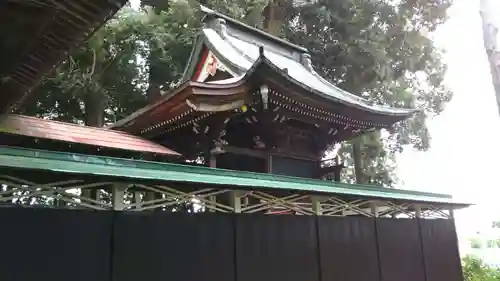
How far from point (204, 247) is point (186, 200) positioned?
0.58 m

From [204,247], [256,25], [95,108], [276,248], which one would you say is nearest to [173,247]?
[204,247]

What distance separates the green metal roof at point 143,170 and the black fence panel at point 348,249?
0.51 meters

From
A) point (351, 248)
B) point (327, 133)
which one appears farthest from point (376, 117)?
point (351, 248)

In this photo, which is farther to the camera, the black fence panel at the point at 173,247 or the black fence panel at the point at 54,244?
the black fence panel at the point at 173,247

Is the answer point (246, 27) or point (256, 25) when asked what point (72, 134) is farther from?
point (256, 25)

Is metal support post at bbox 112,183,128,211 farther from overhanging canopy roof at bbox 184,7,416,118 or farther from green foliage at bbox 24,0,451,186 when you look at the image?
green foliage at bbox 24,0,451,186

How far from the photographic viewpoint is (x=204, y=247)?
4812mm

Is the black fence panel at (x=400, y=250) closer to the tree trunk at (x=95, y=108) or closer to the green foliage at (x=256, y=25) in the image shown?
the green foliage at (x=256, y=25)

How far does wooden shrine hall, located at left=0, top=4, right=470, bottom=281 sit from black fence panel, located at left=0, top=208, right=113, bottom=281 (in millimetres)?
10

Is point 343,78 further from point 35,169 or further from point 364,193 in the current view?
point 35,169

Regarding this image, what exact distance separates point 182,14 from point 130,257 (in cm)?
1066

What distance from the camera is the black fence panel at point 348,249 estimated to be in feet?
19.5

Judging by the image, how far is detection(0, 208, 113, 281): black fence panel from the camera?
3.67m

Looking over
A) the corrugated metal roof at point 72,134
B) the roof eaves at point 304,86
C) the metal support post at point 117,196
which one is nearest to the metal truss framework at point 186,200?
the metal support post at point 117,196
